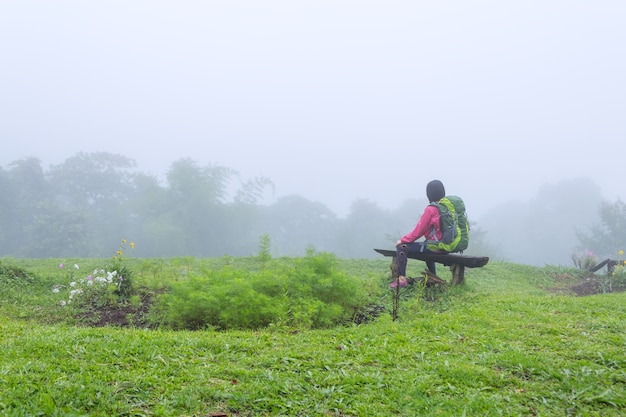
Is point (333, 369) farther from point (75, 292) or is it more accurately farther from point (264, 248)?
point (75, 292)

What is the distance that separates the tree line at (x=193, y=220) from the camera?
152ft

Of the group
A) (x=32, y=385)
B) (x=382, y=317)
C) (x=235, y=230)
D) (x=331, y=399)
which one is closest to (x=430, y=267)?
(x=382, y=317)

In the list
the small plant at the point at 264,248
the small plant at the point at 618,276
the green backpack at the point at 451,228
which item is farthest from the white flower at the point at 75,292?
the small plant at the point at 618,276

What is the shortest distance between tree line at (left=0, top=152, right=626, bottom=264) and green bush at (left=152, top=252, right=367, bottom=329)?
25.8m

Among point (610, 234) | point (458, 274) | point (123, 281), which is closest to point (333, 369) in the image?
point (123, 281)

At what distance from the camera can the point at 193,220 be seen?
59.0 m

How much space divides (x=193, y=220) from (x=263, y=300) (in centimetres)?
5547

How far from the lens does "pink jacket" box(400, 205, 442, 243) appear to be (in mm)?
7324

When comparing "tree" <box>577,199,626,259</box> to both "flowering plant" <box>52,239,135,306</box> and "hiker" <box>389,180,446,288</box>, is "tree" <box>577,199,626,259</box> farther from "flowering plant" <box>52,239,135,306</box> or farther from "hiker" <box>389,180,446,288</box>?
"flowering plant" <box>52,239,135,306</box>

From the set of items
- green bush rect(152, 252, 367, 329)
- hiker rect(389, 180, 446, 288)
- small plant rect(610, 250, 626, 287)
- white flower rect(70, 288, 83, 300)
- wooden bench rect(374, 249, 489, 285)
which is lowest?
white flower rect(70, 288, 83, 300)

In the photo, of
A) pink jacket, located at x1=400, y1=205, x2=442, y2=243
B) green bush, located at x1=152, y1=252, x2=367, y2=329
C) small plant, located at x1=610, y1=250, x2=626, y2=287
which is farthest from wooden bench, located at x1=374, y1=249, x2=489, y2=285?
small plant, located at x1=610, y1=250, x2=626, y2=287

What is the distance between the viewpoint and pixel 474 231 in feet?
173

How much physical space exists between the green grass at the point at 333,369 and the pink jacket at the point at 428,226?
2.05 metres

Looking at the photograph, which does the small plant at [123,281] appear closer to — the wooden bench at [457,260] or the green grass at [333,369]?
the green grass at [333,369]
